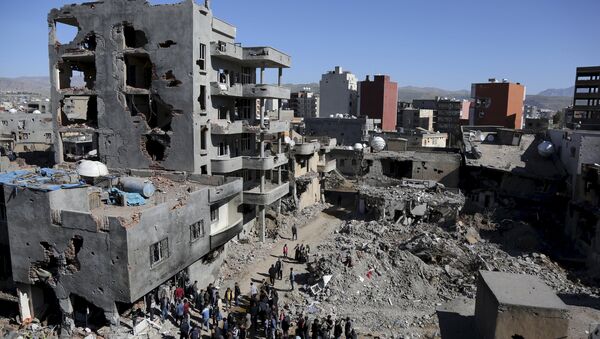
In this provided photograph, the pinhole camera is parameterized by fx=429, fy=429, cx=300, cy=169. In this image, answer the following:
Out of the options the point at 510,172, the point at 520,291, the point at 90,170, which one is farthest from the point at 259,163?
the point at 510,172

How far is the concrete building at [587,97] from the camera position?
6201 cm

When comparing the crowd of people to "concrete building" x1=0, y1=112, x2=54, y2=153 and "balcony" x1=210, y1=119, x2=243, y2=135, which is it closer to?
"balcony" x1=210, y1=119, x2=243, y2=135

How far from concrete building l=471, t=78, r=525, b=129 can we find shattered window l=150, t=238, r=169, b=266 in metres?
64.8

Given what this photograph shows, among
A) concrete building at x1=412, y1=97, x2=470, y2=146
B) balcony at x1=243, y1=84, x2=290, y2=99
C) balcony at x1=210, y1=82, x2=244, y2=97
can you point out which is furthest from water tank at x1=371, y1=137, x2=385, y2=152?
concrete building at x1=412, y1=97, x2=470, y2=146

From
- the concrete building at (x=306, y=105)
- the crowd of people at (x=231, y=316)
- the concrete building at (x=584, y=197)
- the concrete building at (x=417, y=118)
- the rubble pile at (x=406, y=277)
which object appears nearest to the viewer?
the crowd of people at (x=231, y=316)

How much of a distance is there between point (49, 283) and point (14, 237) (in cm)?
246

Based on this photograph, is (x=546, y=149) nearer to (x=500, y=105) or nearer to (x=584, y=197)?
(x=584, y=197)

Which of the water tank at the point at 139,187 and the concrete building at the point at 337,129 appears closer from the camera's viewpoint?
the water tank at the point at 139,187

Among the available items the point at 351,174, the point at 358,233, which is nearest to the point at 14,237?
the point at 358,233

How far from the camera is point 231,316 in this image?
18766 millimetres

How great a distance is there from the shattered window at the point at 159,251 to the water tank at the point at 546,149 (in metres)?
34.5

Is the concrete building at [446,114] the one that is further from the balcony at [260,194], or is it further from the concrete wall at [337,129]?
the balcony at [260,194]

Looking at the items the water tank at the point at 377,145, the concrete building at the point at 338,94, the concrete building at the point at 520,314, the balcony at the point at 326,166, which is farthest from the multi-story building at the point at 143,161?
the concrete building at the point at 338,94

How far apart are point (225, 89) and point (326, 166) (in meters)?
17.0
